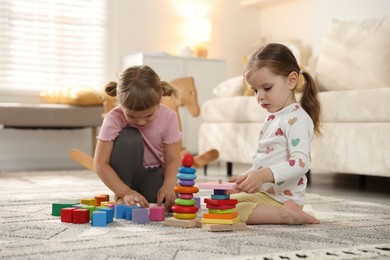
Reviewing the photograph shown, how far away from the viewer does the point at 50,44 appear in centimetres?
468

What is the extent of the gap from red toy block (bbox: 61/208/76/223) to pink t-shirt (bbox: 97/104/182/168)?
0.31 meters

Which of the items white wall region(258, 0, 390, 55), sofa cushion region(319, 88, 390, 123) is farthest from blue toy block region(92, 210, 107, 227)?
white wall region(258, 0, 390, 55)

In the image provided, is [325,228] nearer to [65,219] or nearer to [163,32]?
[65,219]

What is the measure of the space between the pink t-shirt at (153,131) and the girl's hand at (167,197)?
0.59 ft

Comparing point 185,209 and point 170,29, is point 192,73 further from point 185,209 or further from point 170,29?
point 185,209

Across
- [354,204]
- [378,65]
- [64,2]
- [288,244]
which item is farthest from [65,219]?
[64,2]

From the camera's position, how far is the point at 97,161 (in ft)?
6.28

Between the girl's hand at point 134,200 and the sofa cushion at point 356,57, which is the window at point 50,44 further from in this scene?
the girl's hand at point 134,200

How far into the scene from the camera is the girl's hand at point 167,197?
1.85 metres

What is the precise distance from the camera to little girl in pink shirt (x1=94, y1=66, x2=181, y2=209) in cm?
178

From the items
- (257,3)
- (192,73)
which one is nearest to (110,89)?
(192,73)

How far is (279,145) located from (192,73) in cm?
308

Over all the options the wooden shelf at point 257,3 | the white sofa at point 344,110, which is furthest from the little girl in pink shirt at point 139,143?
the wooden shelf at point 257,3

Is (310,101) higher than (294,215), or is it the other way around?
(310,101)
